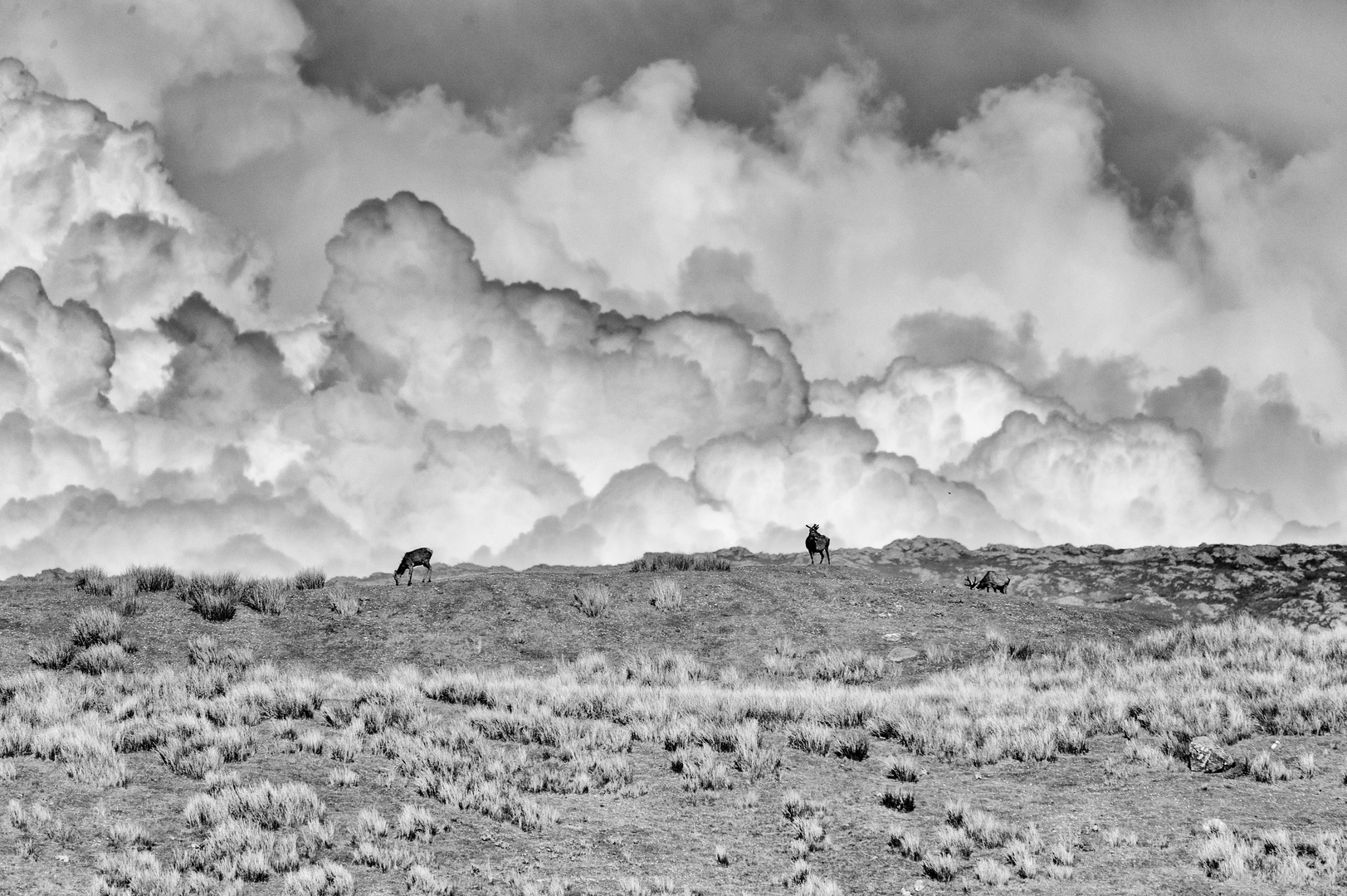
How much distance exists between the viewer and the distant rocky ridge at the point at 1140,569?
60500mm

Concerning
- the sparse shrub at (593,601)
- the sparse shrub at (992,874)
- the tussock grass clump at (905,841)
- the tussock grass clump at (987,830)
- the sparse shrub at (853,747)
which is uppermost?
the sparse shrub at (593,601)

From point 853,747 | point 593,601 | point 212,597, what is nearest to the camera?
point 853,747

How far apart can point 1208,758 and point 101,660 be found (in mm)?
23619

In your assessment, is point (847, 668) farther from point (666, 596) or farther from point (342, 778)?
point (342, 778)

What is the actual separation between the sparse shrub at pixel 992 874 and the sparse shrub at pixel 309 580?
946 inches

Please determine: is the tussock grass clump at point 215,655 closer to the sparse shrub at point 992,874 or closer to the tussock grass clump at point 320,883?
the tussock grass clump at point 320,883

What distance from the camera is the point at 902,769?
18.8 metres

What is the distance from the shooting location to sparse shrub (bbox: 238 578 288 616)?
31.4m

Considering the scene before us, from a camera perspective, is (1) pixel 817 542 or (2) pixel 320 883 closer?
(2) pixel 320 883

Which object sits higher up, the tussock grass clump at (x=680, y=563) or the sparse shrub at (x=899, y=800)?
the tussock grass clump at (x=680, y=563)

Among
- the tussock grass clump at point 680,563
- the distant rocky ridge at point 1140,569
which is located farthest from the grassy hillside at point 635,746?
the distant rocky ridge at point 1140,569

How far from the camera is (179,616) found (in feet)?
98.8

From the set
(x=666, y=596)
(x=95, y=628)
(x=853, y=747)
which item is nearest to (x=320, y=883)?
(x=853, y=747)

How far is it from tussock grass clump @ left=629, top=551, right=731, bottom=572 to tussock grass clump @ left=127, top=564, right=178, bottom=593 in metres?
14.1
